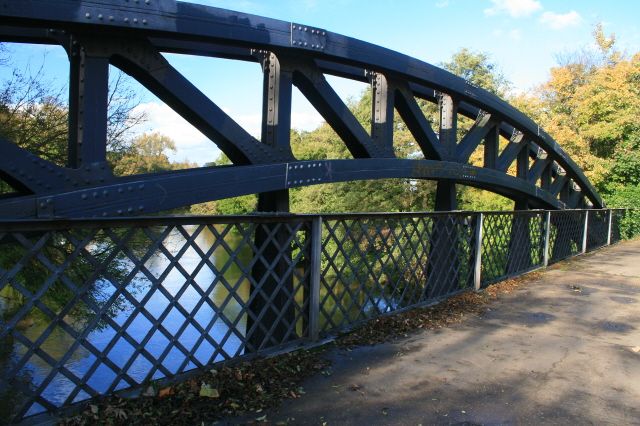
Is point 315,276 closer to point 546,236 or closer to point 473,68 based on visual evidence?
point 546,236

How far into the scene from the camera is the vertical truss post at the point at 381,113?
6.12 meters

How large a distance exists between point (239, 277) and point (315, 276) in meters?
1.78

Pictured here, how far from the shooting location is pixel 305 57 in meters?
4.88

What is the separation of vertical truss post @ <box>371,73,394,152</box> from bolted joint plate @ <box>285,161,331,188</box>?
4.27ft

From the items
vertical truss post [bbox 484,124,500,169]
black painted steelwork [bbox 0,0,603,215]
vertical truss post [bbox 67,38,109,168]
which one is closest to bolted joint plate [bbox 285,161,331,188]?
black painted steelwork [bbox 0,0,603,215]

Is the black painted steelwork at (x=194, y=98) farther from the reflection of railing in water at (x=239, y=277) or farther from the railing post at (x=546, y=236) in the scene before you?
the railing post at (x=546, y=236)

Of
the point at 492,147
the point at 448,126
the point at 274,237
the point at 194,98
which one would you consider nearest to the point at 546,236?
the point at 492,147

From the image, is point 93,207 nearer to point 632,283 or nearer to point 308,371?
point 308,371

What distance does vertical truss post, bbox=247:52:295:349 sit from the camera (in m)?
3.84

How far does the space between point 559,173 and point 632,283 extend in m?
5.76

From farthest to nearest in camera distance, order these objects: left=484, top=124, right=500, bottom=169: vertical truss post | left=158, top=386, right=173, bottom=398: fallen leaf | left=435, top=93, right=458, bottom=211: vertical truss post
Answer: left=484, top=124, right=500, bottom=169: vertical truss post
left=435, top=93, right=458, bottom=211: vertical truss post
left=158, top=386, right=173, bottom=398: fallen leaf

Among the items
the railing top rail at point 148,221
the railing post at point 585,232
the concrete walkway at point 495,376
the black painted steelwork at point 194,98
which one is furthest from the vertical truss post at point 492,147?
the railing top rail at point 148,221

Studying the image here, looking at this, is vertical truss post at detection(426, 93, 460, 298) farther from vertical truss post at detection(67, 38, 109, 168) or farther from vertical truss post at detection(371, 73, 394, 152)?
vertical truss post at detection(67, 38, 109, 168)

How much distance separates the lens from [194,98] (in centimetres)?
395
